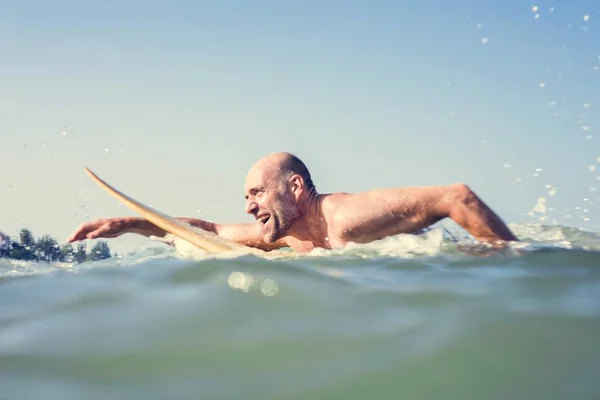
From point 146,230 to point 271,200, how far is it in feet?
5.93

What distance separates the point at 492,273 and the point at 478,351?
186 cm

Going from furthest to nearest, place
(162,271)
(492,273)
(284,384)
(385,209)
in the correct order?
1. (385,209)
2. (162,271)
3. (492,273)
4. (284,384)

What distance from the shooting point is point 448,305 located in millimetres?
3229

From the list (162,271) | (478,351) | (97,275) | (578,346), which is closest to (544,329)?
(578,346)

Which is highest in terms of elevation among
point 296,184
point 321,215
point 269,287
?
point 296,184

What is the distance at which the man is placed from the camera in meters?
5.65

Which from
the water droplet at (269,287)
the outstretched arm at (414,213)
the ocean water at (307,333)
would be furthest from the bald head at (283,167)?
the water droplet at (269,287)

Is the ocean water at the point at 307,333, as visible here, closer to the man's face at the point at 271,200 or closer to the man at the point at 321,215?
the man at the point at 321,215

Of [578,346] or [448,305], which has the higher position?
[448,305]

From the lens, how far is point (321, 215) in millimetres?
6926

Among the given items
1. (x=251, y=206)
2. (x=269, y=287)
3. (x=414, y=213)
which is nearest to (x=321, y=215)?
(x=251, y=206)

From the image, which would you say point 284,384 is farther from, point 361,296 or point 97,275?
point 97,275

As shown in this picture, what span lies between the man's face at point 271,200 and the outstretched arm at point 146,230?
0.84 metres

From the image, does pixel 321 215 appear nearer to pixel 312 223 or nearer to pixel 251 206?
pixel 312 223
